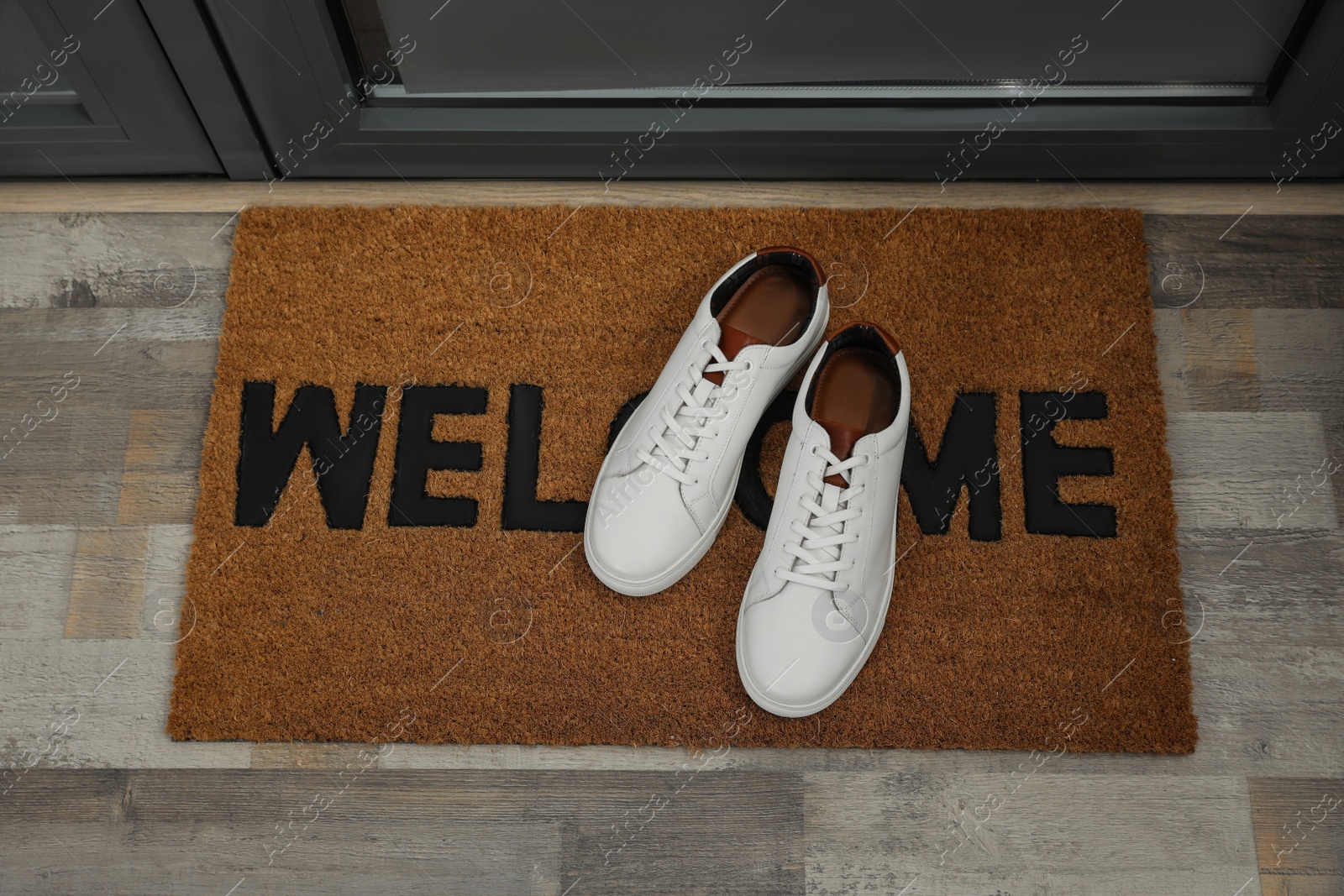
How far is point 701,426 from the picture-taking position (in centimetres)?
106

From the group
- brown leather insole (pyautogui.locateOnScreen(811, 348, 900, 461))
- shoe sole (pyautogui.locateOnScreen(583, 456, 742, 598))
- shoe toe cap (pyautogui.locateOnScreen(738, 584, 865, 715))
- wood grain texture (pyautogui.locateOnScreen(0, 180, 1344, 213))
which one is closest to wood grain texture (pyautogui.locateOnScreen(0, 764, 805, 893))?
shoe toe cap (pyautogui.locateOnScreen(738, 584, 865, 715))

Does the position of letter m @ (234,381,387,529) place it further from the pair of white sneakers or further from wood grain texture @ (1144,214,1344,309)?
wood grain texture @ (1144,214,1344,309)

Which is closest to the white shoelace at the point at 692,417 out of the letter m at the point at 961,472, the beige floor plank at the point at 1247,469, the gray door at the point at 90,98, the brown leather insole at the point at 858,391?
the brown leather insole at the point at 858,391

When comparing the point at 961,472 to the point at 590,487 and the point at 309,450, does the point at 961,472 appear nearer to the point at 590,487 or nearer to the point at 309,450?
the point at 590,487

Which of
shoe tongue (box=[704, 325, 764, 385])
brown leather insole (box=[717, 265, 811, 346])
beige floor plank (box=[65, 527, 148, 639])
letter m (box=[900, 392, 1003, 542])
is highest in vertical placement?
brown leather insole (box=[717, 265, 811, 346])

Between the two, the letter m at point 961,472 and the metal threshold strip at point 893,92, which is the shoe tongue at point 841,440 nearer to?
the letter m at point 961,472

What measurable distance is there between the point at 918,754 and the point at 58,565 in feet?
3.84

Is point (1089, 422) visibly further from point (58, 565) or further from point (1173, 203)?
point (58, 565)

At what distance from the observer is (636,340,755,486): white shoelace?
1048 millimetres

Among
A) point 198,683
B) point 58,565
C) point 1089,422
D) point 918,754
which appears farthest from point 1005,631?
point 58,565

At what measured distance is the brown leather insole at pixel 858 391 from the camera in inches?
41.1

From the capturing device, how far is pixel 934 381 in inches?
45.8

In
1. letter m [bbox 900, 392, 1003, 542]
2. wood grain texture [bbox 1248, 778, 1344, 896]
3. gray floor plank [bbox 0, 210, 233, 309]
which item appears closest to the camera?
wood grain texture [bbox 1248, 778, 1344, 896]

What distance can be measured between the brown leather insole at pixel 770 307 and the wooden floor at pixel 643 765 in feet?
1.77
